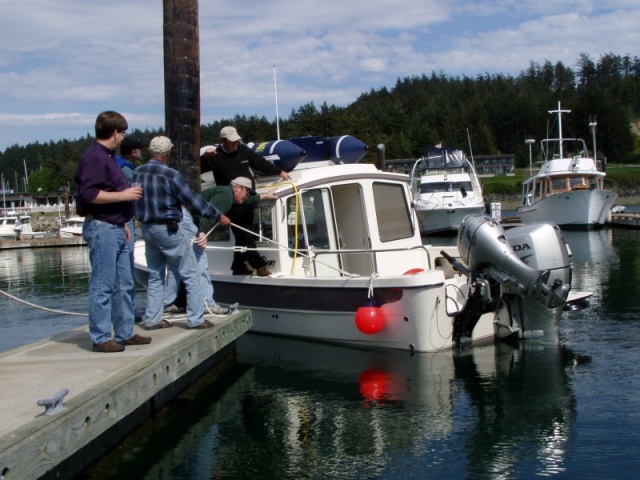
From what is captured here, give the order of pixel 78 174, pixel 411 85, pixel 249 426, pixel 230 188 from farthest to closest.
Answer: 1. pixel 411 85
2. pixel 230 188
3. pixel 249 426
4. pixel 78 174

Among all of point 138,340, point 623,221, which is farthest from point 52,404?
point 623,221

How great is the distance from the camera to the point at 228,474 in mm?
5742

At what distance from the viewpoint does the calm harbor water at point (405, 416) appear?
19.1ft

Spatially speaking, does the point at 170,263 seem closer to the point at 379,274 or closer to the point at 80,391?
the point at 80,391

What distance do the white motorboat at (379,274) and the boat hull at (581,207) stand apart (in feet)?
96.6

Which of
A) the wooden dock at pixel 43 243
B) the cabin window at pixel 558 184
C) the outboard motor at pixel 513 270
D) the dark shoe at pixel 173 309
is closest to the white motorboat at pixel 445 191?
the cabin window at pixel 558 184

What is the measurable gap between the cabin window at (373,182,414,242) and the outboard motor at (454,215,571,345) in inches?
75.2

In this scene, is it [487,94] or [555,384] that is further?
[487,94]

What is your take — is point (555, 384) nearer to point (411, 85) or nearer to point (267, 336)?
point (267, 336)

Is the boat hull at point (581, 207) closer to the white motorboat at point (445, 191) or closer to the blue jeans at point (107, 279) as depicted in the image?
the white motorboat at point (445, 191)

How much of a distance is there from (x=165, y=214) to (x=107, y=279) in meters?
1.16

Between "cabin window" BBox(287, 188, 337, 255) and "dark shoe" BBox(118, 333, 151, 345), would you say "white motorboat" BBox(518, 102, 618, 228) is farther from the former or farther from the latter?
"dark shoe" BBox(118, 333, 151, 345)

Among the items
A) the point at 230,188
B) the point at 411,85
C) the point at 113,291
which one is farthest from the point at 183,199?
the point at 411,85

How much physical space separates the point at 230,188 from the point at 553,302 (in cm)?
409
